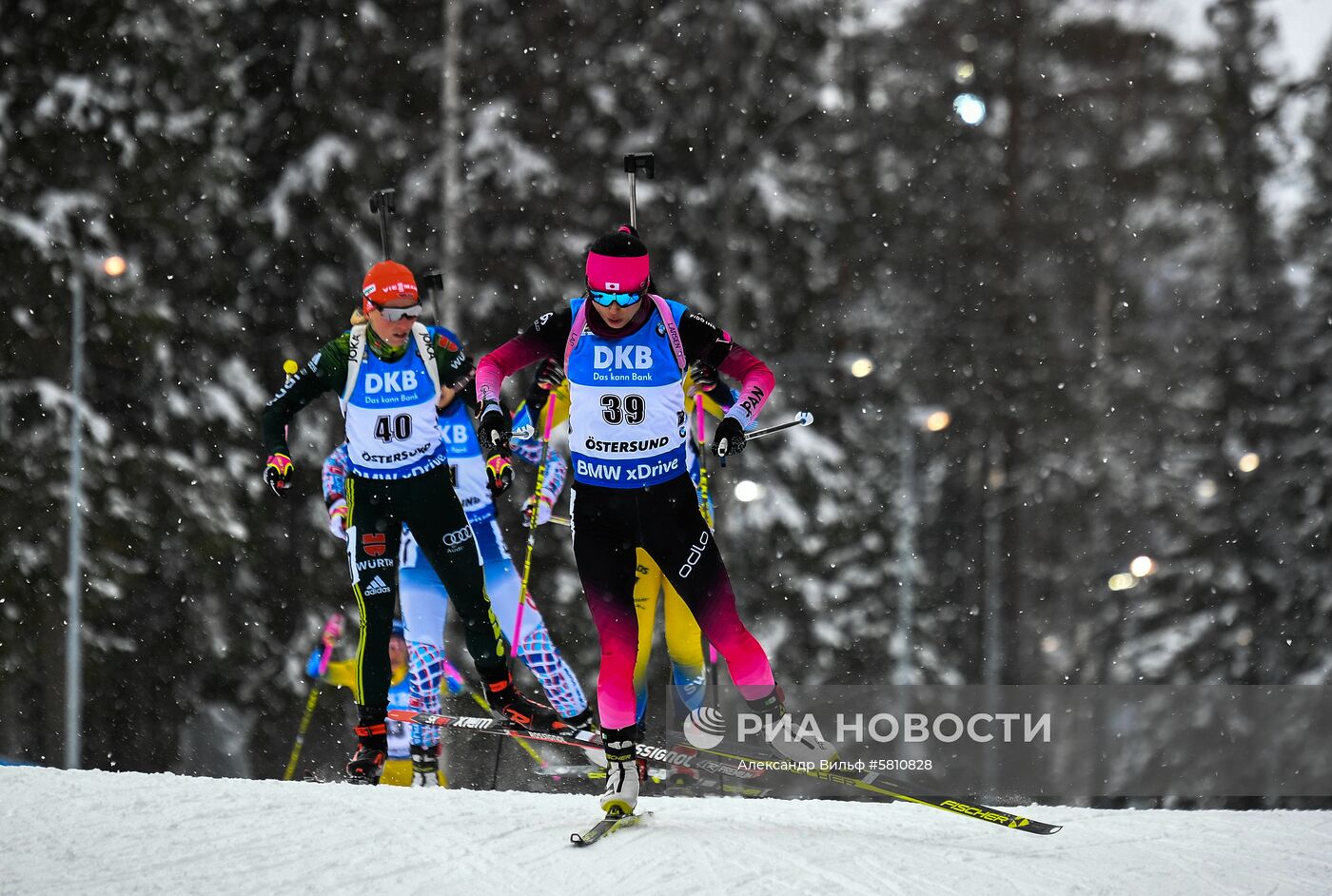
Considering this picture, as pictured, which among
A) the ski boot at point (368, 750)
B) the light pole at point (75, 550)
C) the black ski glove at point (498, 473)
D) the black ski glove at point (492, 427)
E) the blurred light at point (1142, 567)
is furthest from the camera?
the blurred light at point (1142, 567)

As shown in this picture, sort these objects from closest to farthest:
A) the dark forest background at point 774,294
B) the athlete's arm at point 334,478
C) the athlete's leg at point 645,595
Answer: the athlete's leg at point 645,595 < the athlete's arm at point 334,478 < the dark forest background at point 774,294

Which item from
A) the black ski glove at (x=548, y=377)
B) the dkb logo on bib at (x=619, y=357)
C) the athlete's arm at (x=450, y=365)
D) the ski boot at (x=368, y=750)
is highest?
the athlete's arm at (x=450, y=365)

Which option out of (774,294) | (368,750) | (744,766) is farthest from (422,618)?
(774,294)

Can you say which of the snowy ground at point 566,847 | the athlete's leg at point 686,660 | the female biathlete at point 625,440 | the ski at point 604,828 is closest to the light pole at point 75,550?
the snowy ground at point 566,847

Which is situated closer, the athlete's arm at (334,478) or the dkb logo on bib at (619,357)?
the dkb logo on bib at (619,357)

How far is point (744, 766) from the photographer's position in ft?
23.3

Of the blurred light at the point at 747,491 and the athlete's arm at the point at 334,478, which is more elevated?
the blurred light at the point at 747,491

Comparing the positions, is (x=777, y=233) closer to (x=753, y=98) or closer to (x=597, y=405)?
(x=753, y=98)

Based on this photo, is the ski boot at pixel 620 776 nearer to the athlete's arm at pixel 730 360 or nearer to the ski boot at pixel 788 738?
the ski boot at pixel 788 738

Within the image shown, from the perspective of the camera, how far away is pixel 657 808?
6922 millimetres

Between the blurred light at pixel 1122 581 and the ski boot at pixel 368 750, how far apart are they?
16040mm

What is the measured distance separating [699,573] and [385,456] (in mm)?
1984

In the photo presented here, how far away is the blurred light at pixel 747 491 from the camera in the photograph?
643 inches

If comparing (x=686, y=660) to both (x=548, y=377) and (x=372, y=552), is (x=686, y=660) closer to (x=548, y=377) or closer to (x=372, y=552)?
(x=372, y=552)
